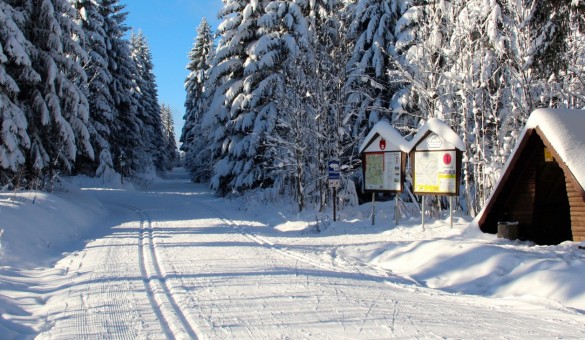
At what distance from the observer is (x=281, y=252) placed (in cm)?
1005

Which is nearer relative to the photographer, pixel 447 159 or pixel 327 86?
pixel 447 159

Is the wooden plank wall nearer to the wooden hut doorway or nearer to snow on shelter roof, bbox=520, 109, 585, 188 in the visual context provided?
snow on shelter roof, bbox=520, 109, 585, 188

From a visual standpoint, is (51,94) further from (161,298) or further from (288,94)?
(161,298)

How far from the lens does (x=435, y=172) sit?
38.3 ft

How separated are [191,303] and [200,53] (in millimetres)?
44531

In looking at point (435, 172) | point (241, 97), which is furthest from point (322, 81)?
point (435, 172)

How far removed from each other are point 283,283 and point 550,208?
292 inches

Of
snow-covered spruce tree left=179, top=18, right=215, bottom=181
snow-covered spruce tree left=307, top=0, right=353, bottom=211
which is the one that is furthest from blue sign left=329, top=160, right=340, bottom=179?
snow-covered spruce tree left=179, top=18, right=215, bottom=181

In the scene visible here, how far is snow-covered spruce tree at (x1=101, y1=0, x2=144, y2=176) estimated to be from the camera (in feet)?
113

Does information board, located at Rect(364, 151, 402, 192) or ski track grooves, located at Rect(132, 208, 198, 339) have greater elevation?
information board, located at Rect(364, 151, 402, 192)

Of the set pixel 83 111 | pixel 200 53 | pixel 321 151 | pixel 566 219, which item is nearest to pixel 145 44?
pixel 200 53

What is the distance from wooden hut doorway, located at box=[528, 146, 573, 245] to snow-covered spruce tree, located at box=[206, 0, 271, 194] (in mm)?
13914

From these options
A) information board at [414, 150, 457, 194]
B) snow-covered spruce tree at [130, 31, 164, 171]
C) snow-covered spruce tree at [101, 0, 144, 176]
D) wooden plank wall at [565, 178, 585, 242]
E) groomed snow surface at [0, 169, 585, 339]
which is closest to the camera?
groomed snow surface at [0, 169, 585, 339]

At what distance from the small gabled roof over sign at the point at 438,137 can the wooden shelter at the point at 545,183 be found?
175 centimetres
